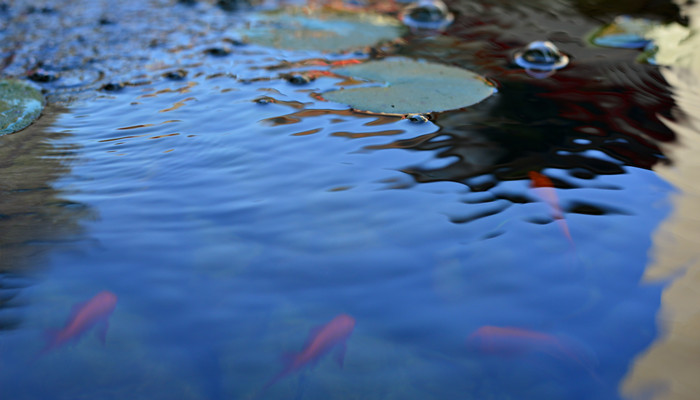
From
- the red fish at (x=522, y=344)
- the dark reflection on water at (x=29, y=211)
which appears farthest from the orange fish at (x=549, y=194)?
the dark reflection on water at (x=29, y=211)

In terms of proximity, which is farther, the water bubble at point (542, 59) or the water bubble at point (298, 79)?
the water bubble at point (542, 59)

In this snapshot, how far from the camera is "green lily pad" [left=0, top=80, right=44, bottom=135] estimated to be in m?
2.07

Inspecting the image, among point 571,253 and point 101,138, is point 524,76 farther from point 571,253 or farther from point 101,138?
point 101,138

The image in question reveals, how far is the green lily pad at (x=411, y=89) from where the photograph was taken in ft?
7.06

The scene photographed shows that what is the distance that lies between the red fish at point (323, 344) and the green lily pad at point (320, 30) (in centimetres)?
193

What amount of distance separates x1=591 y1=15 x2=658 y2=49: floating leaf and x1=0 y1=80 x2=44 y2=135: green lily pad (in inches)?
110

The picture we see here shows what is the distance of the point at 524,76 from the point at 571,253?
135 centimetres

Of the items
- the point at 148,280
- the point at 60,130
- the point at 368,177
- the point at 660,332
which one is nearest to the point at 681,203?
the point at 660,332

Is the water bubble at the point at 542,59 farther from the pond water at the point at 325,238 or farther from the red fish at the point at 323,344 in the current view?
the red fish at the point at 323,344

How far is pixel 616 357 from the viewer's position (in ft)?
3.75

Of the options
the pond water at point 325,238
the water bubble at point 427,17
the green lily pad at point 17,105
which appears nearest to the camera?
the pond water at point 325,238

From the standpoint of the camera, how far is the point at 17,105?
7.24 feet

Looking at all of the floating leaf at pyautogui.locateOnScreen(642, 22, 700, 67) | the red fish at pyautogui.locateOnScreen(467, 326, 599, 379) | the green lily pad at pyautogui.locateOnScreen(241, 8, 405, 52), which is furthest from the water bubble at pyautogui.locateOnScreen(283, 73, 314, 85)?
the floating leaf at pyautogui.locateOnScreen(642, 22, 700, 67)

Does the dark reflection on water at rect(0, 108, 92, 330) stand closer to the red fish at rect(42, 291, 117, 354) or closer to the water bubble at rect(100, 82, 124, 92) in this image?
the red fish at rect(42, 291, 117, 354)
